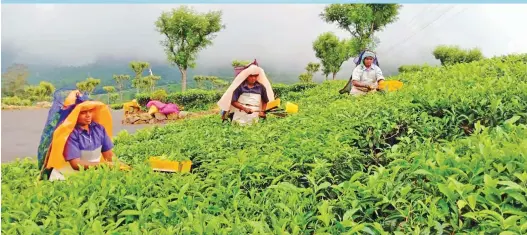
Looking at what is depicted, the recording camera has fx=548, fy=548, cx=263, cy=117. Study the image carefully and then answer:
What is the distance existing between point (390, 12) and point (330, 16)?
186 centimetres

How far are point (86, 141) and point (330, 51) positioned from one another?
1683 cm

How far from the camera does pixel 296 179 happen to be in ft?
9.30

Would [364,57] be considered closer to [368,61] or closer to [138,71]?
[368,61]

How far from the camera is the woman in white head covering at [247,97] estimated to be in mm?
5988

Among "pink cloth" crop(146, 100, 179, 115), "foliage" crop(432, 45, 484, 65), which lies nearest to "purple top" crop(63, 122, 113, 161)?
"pink cloth" crop(146, 100, 179, 115)

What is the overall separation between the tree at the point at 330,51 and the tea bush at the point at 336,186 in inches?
607

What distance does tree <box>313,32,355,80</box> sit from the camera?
19594 millimetres

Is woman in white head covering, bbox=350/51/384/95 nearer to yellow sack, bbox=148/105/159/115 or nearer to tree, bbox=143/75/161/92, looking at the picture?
yellow sack, bbox=148/105/159/115

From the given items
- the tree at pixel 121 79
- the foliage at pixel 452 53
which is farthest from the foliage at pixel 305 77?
the tree at pixel 121 79

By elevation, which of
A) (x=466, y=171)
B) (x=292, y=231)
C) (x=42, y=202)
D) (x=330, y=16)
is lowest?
(x=42, y=202)

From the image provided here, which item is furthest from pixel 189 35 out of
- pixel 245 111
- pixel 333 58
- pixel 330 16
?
pixel 245 111

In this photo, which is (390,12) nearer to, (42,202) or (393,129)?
(393,129)

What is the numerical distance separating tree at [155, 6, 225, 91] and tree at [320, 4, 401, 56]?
139 inches

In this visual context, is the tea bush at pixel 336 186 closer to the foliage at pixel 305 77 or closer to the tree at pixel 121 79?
the foliage at pixel 305 77
